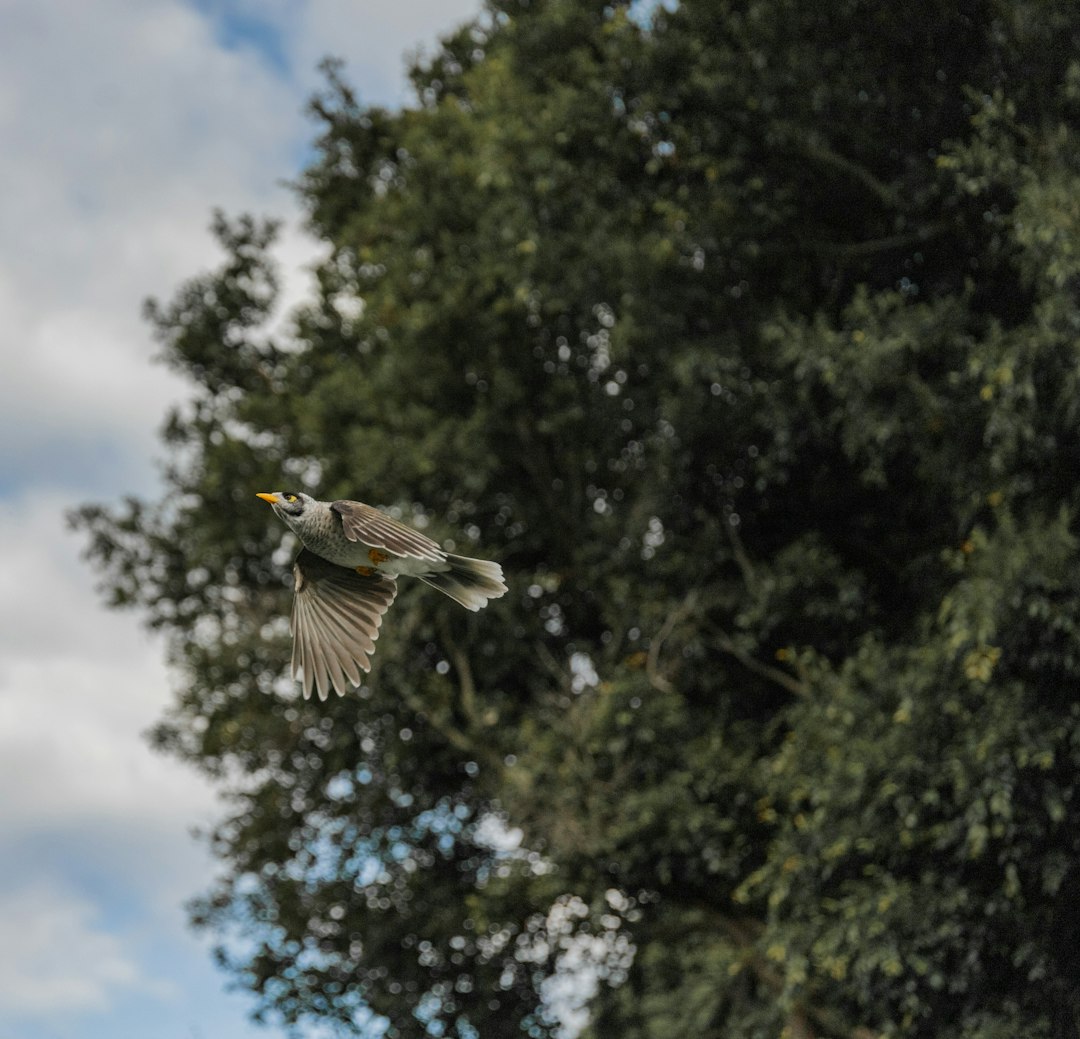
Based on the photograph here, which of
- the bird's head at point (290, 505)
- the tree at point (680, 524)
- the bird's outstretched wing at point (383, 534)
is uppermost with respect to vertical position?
the tree at point (680, 524)

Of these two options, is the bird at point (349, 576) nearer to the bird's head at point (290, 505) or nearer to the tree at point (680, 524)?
the bird's head at point (290, 505)

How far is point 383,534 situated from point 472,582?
78 centimetres

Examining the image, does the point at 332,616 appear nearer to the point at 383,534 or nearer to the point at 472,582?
the point at 472,582

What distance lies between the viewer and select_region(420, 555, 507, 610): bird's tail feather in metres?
4.89


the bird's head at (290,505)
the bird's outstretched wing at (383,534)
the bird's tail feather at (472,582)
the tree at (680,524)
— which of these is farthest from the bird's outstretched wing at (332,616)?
the tree at (680,524)

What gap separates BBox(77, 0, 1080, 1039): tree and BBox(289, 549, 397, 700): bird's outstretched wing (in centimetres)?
418

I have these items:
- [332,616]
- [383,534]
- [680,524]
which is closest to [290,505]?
[383,534]

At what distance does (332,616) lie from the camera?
5367 mm

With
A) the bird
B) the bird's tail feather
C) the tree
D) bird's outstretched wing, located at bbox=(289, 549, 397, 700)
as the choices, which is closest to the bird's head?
the bird

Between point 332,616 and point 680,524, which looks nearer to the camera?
point 332,616

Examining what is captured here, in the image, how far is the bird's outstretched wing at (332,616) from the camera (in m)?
5.14

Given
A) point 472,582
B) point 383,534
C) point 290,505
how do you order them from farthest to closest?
point 472,582 < point 290,505 < point 383,534

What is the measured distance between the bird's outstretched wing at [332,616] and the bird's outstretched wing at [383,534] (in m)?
0.73

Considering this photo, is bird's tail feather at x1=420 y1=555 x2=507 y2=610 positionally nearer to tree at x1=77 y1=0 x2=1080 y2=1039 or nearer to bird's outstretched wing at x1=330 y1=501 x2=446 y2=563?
bird's outstretched wing at x1=330 y1=501 x2=446 y2=563
